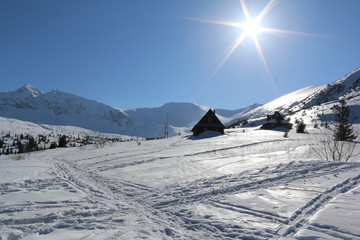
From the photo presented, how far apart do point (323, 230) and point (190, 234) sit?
2.21 m

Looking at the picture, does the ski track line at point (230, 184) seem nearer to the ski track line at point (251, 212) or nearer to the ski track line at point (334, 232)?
the ski track line at point (251, 212)

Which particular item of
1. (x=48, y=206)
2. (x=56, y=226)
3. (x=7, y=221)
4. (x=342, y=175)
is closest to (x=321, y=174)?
(x=342, y=175)

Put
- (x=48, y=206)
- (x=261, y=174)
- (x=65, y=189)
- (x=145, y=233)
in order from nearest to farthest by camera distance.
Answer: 1. (x=145, y=233)
2. (x=48, y=206)
3. (x=65, y=189)
4. (x=261, y=174)

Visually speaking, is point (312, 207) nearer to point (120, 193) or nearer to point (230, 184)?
point (230, 184)

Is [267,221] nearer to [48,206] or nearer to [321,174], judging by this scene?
[321,174]

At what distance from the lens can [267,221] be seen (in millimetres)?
3746

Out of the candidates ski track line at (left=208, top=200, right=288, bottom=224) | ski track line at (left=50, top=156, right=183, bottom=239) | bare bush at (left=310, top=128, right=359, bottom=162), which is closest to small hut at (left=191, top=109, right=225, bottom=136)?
bare bush at (left=310, top=128, right=359, bottom=162)

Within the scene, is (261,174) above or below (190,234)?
above

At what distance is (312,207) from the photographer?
4188 mm

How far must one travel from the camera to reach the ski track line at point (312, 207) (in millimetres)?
3412

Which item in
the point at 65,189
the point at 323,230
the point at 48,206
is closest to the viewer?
the point at 323,230

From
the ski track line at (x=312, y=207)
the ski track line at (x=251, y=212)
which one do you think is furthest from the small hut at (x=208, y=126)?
the ski track line at (x=251, y=212)

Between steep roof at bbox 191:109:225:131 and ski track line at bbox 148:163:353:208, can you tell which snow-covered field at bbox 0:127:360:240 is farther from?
steep roof at bbox 191:109:225:131

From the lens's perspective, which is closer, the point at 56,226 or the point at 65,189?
the point at 56,226
